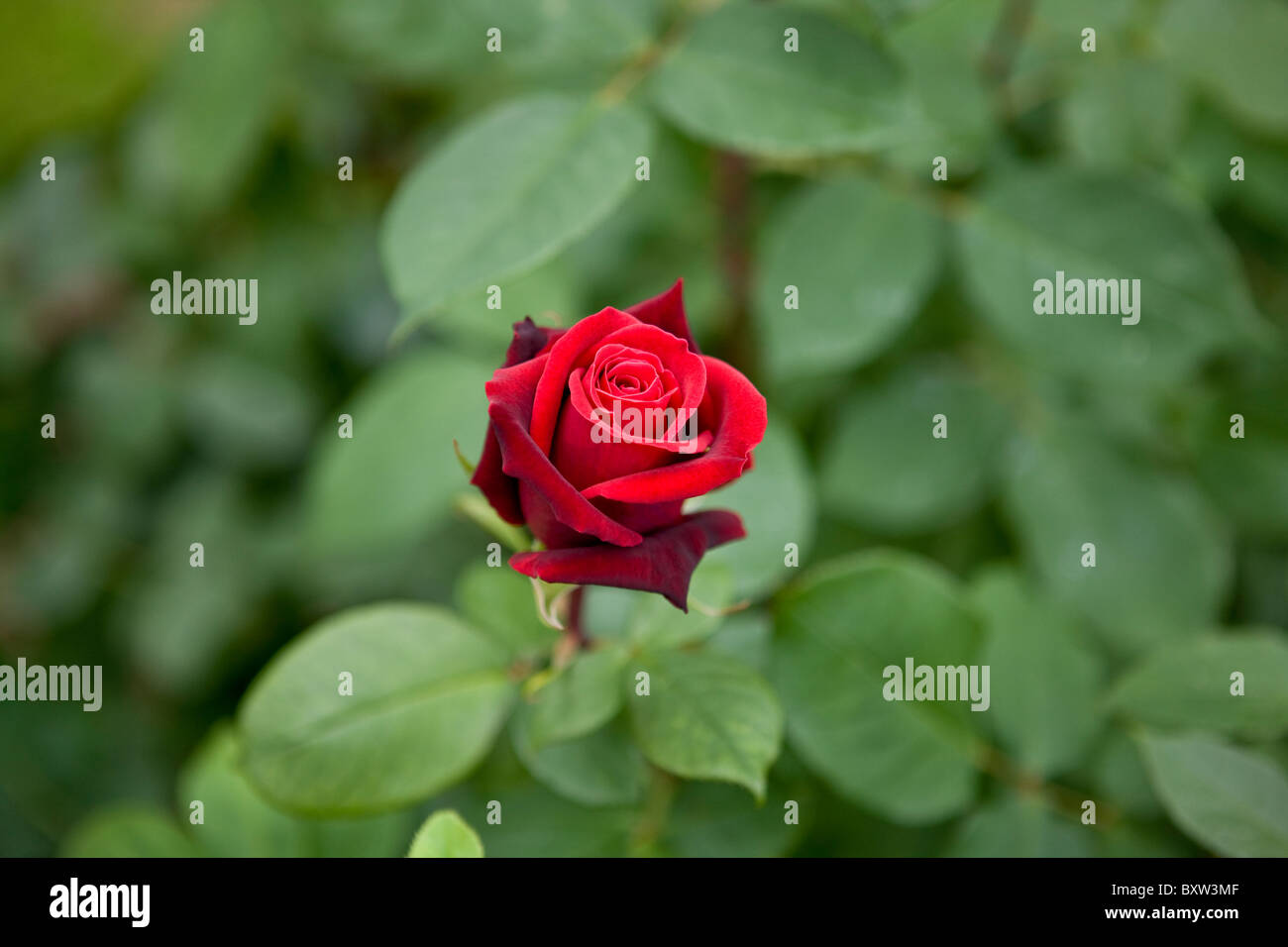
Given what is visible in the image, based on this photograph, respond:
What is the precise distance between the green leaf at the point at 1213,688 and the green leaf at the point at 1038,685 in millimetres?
85

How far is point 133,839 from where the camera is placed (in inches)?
35.6

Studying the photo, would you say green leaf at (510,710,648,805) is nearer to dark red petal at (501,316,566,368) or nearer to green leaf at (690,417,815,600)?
green leaf at (690,417,815,600)

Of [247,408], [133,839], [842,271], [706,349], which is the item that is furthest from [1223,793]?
[247,408]

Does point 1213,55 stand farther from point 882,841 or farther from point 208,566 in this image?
point 208,566

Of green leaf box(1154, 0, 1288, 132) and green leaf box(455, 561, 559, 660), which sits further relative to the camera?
green leaf box(1154, 0, 1288, 132)

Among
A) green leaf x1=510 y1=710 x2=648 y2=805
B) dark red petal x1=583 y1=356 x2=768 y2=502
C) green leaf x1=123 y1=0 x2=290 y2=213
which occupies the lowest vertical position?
green leaf x1=510 y1=710 x2=648 y2=805

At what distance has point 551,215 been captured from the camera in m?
0.77

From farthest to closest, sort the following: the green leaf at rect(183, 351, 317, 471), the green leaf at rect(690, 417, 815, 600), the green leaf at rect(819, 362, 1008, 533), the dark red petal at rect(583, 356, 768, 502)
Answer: the green leaf at rect(183, 351, 317, 471), the green leaf at rect(819, 362, 1008, 533), the green leaf at rect(690, 417, 815, 600), the dark red petal at rect(583, 356, 768, 502)

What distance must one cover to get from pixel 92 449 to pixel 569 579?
1714mm

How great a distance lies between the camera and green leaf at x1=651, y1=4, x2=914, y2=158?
2.66 ft

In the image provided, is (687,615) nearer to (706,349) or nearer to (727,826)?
(727,826)

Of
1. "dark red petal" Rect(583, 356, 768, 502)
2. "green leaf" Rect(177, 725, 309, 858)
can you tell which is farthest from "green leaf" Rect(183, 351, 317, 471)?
"dark red petal" Rect(583, 356, 768, 502)

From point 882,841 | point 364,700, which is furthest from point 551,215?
point 882,841

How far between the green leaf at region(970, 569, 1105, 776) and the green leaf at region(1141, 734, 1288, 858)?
0.14 m
